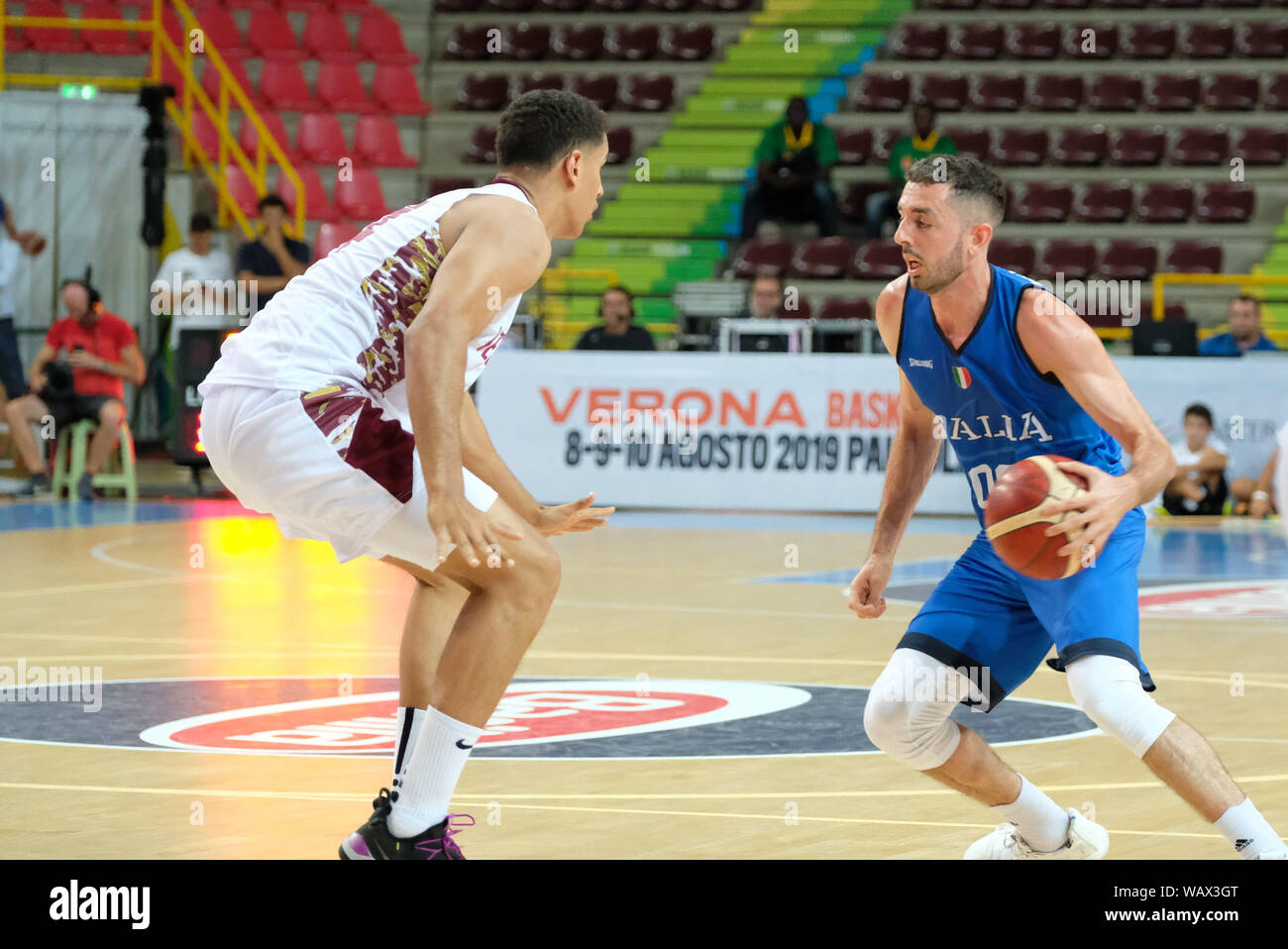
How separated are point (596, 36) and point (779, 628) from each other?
46.3 feet

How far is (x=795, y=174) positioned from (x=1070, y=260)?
2696 mm

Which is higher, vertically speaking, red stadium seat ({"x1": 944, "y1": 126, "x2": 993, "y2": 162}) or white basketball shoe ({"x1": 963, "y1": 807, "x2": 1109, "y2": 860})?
red stadium seat ({"x1": 944, "y1": 126, "x2": 993, "y2": 162})

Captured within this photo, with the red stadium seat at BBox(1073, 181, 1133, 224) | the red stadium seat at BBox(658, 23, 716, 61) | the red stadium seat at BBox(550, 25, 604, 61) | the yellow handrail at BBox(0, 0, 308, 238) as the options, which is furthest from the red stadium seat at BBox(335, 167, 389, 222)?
the red stadium seat at BBox(1073, 181, 1133, 224)

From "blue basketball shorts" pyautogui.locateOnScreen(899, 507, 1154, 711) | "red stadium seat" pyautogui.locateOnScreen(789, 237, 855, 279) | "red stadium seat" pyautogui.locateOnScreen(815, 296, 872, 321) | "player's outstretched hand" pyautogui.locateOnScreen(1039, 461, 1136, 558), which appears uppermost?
"red stadium seat" pyautogui.locateOnScreen(789, 237, 855, 279)

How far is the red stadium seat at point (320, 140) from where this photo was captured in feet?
67.1

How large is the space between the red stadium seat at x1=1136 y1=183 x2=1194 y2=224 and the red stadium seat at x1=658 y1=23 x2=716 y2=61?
535cm

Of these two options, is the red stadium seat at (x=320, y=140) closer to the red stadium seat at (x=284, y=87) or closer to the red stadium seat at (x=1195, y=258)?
the red stadium seat at (x=284, y=87)

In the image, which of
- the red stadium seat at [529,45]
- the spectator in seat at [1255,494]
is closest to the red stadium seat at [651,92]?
the red stadium seat at [529,45]

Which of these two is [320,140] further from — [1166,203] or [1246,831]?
[1246,831]

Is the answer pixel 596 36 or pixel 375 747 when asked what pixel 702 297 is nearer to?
pixel 596 36

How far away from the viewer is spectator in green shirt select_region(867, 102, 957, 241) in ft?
58.2

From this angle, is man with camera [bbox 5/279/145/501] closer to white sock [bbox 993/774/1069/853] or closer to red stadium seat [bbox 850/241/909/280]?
red stadium seat [bbox 850/241/909/280]

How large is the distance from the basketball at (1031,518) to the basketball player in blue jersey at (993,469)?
12 centimetres

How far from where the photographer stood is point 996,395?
434cm
